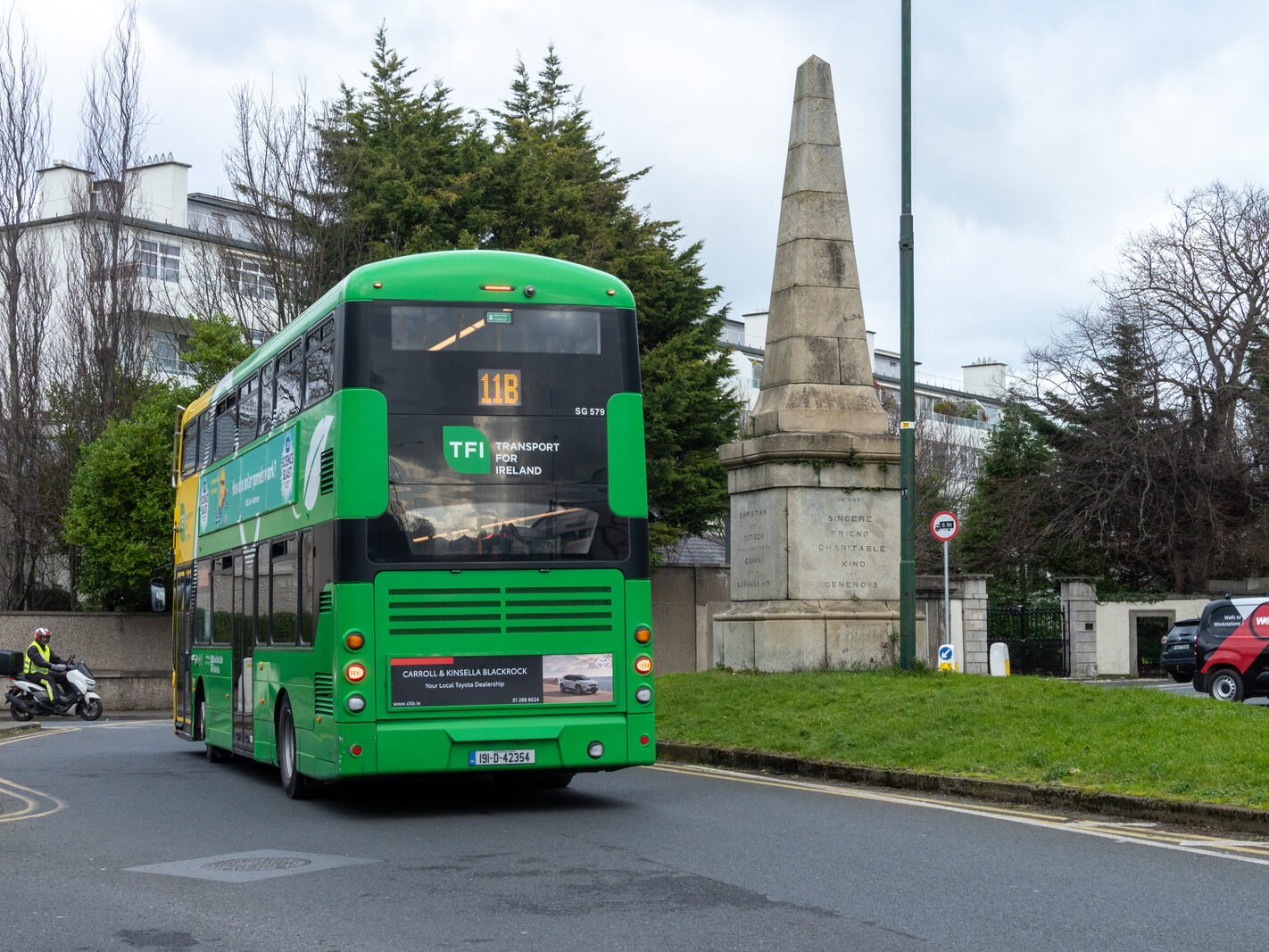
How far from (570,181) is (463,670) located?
94.7 feet

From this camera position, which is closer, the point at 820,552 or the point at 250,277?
the point at 820,552

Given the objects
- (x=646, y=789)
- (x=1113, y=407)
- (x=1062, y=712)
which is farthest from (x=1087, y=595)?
(x=646, y=789)

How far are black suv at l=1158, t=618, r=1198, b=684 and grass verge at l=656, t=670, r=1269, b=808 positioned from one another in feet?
42.9

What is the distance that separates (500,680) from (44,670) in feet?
63.5

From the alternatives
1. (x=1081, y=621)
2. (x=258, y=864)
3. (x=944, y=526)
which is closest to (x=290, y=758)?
(x=258, y=864)

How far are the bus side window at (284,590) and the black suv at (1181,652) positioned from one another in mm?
21462

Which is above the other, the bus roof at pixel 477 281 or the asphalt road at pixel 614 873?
the bus roof at pixel 477 281

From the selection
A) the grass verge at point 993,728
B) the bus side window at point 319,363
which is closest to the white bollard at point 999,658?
the grass verge at point 993,728

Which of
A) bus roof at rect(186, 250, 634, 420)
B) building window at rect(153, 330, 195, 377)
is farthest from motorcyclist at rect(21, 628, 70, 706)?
bus roof at rect(186, 250, 634, 420)

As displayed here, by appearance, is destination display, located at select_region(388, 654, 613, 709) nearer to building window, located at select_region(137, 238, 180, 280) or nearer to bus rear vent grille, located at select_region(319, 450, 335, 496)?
bus rear vent grille, located at select_region(319, 450, 335, 496)

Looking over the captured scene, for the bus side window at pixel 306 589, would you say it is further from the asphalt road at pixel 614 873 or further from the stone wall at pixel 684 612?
the stone wall at pixel 684 612

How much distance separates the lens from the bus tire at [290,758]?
13.2 m

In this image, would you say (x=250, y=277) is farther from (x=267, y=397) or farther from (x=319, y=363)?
(x=319, y=363)

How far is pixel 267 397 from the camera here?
14469 mm
